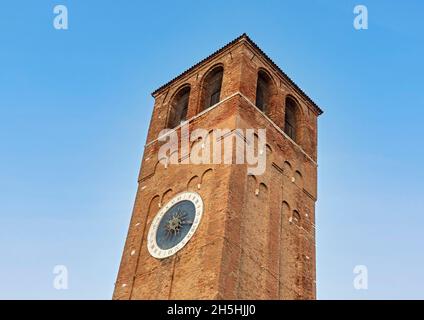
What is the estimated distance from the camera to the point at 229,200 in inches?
725

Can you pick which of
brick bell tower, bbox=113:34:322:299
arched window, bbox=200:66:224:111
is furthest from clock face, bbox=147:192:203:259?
arched window, bbox=200:66:224:111

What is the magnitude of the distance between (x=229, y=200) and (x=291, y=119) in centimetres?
728

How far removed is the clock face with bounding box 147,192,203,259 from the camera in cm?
1888

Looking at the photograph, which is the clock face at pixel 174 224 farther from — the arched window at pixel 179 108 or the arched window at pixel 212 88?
the arched window at pixel 179 108

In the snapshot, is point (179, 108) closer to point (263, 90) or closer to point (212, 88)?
point (212, 88)

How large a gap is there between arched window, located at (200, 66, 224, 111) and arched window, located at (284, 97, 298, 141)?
278 centimetres

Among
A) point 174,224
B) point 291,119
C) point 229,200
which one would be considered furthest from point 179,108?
point 229,200

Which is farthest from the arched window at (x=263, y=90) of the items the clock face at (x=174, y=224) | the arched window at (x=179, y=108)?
the clock face at (x=174, y=224)

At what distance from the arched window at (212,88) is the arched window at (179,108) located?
106 centimetres

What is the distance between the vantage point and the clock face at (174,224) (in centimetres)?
1888

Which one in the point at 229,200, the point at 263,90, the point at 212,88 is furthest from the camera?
the point at 263,90

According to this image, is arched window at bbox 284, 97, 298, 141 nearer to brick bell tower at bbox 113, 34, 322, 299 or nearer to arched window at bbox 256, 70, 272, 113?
brick bell tower at bbox 113, 34, 322, 299
